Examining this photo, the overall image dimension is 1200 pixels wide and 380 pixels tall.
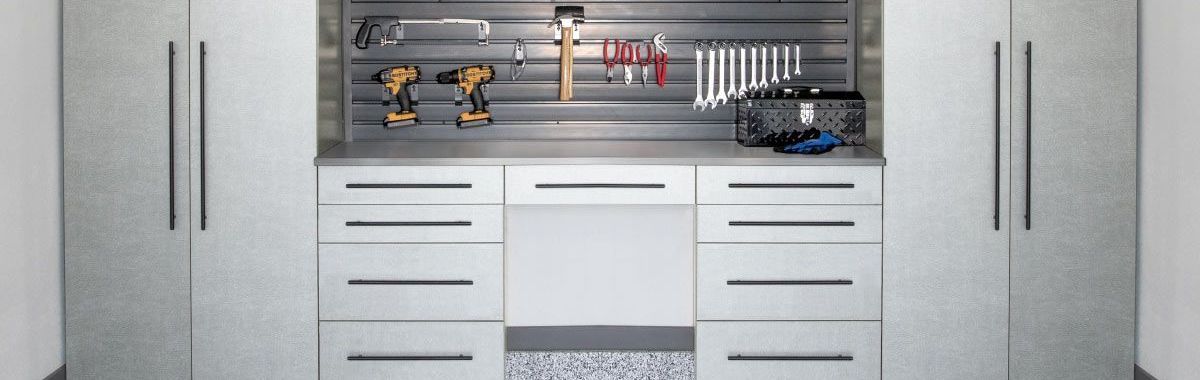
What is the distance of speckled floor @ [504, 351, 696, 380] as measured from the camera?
12.6ft

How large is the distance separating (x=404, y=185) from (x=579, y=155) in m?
0.57

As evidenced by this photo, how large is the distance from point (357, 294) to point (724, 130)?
156cm

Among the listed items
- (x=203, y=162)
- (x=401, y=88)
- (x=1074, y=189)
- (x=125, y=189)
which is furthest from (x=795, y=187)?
(x=125, y=189)

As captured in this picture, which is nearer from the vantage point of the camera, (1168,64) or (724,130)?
(1168,64)

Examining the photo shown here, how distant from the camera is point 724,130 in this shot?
14.0 ft

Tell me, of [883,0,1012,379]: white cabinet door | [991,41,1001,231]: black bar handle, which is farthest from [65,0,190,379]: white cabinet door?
[991,41,1001,231]: black bar handle

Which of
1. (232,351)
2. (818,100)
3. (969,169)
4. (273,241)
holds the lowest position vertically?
(232,351)

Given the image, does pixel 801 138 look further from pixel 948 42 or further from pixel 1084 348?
pixel 1084 348

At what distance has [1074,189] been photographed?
11.4 feet

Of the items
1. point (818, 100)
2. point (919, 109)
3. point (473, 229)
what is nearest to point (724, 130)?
point (818, 100)

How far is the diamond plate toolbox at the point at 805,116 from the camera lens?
12.9ft

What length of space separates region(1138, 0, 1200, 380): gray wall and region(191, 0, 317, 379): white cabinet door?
8.56 ft

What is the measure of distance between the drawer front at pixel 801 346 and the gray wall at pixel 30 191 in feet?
6.70

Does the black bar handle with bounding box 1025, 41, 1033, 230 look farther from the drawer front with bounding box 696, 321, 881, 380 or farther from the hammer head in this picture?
the hammer head
